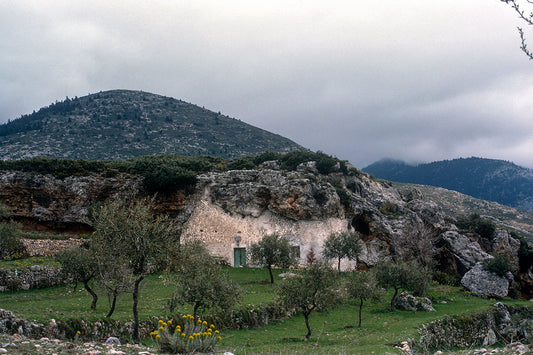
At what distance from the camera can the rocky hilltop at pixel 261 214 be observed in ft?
143

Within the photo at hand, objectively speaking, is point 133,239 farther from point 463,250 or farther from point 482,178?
point 482,178

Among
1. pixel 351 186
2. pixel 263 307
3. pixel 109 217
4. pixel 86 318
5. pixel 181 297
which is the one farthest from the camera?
Result: pixel 351 186

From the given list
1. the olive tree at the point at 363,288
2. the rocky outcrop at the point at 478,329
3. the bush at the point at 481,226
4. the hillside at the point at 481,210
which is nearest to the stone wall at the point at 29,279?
the olive tree at the point at 363,288

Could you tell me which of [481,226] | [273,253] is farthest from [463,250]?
[273,253]

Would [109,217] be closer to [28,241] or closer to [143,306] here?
[143,306]

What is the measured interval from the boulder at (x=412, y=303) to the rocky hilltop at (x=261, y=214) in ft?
35.7

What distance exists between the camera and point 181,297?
63.2 feet

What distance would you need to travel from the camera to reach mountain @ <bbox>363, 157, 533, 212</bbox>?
135375 mm

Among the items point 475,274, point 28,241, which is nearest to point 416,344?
point 475,274

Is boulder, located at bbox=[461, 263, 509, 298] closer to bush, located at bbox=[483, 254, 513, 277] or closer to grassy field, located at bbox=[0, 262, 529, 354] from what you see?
bush, located at bbox=[483, 254, 513, 277]

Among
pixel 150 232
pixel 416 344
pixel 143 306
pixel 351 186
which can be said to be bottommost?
pixel 416 344

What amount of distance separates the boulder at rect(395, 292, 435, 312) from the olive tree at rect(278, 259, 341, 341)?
474 inches

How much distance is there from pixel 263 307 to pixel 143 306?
836cm

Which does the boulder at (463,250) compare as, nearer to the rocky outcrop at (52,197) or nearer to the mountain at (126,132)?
the rocky outcrop at (52,197)
